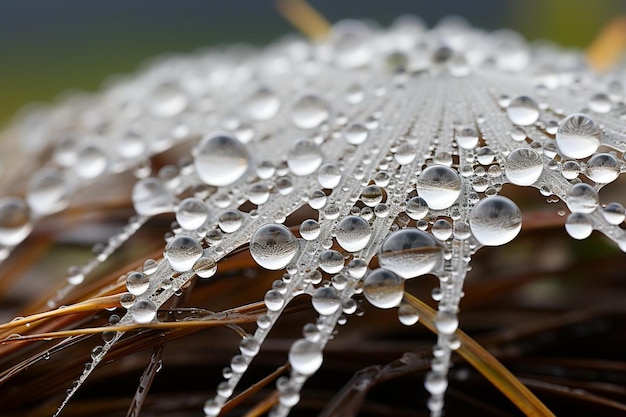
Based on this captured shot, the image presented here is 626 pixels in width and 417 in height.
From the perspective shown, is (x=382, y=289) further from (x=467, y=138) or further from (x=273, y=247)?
(x=467, y=138)

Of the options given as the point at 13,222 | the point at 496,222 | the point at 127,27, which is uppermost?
the point at 496,222

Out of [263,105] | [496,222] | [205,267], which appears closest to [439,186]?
[496,222]

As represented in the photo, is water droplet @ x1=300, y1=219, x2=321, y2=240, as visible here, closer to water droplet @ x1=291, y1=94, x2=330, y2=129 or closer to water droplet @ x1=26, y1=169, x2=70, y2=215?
water droplet @ x1=291, y1=94, x2=330, y2=129

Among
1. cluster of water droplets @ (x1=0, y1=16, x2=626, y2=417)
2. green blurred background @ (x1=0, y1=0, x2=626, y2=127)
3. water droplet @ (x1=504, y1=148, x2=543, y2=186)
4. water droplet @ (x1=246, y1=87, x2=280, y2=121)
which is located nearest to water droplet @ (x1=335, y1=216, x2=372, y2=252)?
cluster of water droplets @ (x1=0, y1=16, x2=626, y2=417)

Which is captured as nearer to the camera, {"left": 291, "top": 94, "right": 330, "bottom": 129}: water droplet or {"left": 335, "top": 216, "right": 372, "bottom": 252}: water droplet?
{"left": 335, "top": 216, "right": 372, "bottom": 252}: water droplet

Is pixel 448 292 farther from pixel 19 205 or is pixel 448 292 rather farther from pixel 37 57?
pixel 37 57

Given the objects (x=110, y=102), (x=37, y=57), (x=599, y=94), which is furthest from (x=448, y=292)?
(x=37, y=57)
